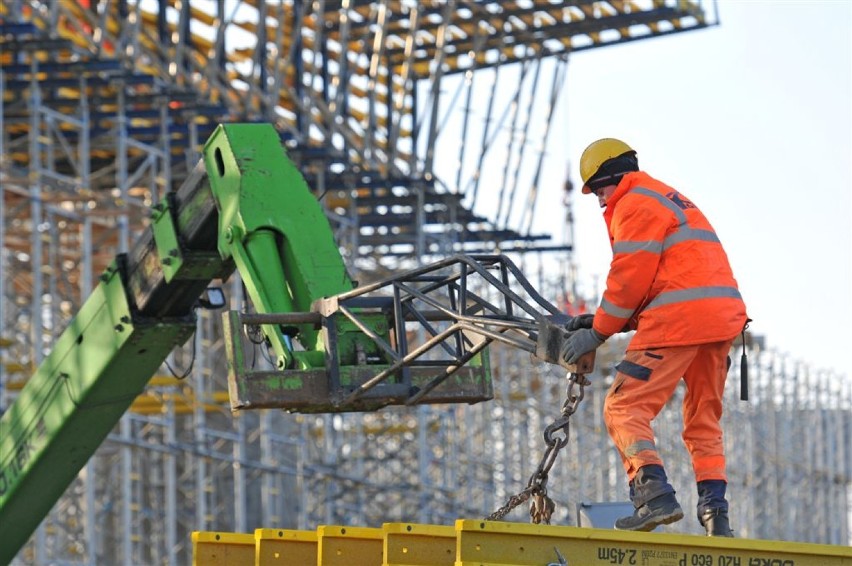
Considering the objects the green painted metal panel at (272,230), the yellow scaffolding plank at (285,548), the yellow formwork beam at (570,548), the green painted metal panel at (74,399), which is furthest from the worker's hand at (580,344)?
the green painted metal panel at (74,399)

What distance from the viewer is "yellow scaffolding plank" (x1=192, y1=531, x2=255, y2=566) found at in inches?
292

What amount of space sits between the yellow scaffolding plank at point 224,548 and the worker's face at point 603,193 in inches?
77.0

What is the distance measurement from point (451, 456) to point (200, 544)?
24.1 metres

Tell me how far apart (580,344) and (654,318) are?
14.5 inches

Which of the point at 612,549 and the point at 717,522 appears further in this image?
the point at 717,522

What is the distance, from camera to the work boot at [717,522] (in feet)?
24.2

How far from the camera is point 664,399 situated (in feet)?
23.8

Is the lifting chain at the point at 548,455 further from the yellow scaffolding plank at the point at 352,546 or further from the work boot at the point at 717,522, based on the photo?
the work boot at the point at 717,522

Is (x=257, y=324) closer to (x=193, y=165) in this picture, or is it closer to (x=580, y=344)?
(x=580, y=344)

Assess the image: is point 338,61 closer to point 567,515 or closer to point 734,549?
point 567,515

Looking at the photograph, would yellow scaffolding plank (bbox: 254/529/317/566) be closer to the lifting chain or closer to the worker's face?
the lifting chain

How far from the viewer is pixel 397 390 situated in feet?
26.0

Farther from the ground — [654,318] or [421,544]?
[654,318]

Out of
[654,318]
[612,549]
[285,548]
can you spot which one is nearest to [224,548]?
[285,548]
